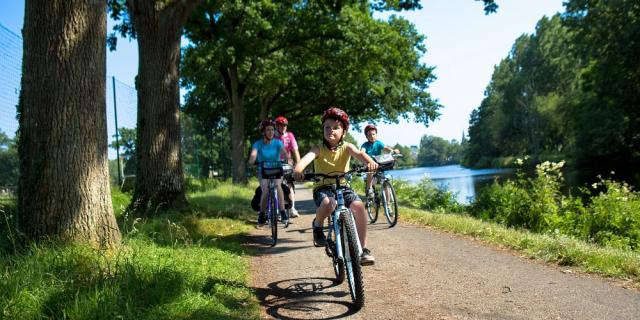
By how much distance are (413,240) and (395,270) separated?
1932mm

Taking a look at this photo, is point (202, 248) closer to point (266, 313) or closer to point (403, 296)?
point (266, 313)

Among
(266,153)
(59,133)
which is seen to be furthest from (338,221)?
(266,153)

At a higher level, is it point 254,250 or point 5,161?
point 5,161

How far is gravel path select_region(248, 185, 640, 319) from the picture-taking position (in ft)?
13.5

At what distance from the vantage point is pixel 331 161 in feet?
16.6

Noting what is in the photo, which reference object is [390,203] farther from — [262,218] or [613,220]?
[613,220]

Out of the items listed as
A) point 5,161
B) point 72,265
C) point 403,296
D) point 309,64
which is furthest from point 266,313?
point 309,64

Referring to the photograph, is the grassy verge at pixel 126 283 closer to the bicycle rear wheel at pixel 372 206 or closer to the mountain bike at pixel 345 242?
the mountain bike at pixel 345 242

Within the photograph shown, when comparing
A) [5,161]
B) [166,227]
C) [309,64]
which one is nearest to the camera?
[166,227]

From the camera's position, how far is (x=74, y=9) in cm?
496

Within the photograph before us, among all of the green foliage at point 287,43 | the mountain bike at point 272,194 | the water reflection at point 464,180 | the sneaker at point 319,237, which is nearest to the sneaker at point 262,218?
the mountain bike at point 272,194

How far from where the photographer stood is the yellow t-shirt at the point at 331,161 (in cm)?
507

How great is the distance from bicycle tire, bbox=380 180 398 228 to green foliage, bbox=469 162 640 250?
2.67 meters

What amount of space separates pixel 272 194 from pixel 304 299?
3215 millimetres
